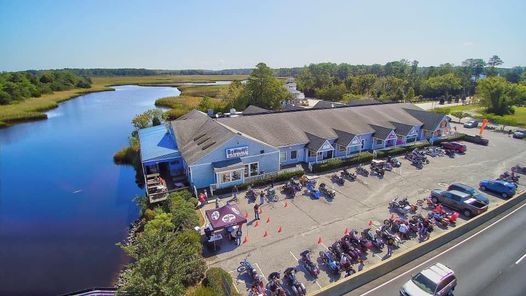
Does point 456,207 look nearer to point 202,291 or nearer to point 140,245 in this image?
point 202,291

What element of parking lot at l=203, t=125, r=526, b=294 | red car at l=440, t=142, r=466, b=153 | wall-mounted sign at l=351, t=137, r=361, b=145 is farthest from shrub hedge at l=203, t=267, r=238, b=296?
red car at l=440, t=142, r=466, b=153

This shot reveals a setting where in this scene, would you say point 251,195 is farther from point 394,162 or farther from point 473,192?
point 473,192

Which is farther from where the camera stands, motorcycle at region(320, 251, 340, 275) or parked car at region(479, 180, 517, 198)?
parked car at region(479, 180, 517, 198)

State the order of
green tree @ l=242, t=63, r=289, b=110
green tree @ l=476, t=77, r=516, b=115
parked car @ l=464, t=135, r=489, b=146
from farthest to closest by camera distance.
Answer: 1. green tree @ l=476, t=77, r=516, b=115
2. green tree @ l=242, t=63, r=289, b=110
3. parked car @ l=464, t=135, r=489, b=146

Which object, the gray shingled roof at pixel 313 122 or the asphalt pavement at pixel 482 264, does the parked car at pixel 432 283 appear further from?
the gray shingled roof at pixel 313 122

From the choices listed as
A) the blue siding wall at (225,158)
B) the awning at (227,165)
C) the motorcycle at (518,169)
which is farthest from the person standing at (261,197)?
the motorcycle at (518,169)

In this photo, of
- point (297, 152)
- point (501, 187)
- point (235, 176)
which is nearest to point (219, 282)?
point (235, 176)

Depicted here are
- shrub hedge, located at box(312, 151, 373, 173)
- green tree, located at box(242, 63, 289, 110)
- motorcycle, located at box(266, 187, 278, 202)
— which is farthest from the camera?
green tree, located at box(242, 63, 289, 110)

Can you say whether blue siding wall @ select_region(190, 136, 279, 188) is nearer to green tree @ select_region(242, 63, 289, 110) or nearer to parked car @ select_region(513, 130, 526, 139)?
green tree @ select_region(242, 63, 289, 110)
